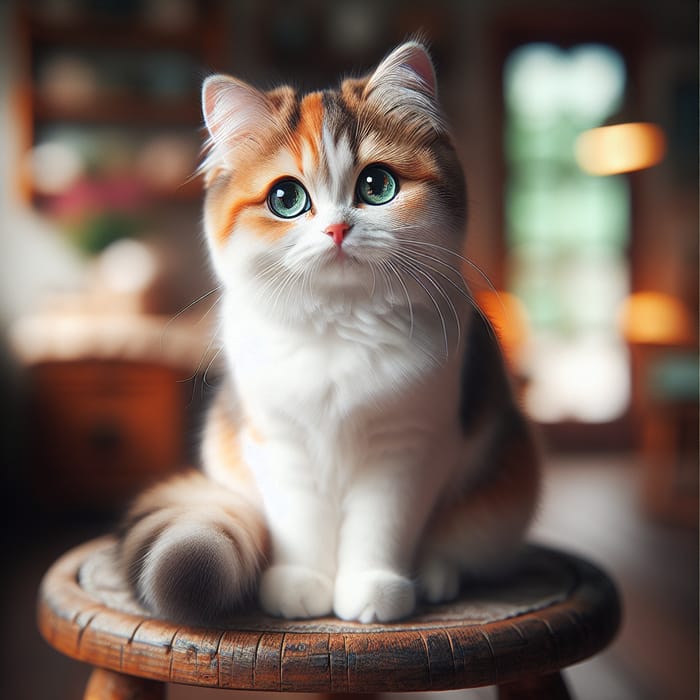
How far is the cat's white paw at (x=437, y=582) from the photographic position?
0.74 meters

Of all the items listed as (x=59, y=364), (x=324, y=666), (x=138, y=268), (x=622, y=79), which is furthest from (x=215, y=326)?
(x=622, y=79)

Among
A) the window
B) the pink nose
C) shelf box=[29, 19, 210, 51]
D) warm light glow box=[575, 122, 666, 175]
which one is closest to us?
the pink nose

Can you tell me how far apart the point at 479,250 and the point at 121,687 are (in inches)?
53.7

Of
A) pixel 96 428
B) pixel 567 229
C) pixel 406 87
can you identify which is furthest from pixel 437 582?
pixel 567 229

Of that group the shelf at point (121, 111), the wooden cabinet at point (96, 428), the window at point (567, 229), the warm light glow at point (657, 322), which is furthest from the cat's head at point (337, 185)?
the window at point (567, 229)

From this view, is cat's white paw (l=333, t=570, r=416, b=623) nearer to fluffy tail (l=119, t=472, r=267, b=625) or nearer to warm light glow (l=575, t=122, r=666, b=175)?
fluffy tail (l=119, t=472, r=267, b=625)

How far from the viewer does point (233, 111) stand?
68 cm

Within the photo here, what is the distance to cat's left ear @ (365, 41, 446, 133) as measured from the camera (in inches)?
26.1

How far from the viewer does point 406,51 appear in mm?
656

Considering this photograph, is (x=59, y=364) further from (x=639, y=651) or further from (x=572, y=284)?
(x=572, y=284)

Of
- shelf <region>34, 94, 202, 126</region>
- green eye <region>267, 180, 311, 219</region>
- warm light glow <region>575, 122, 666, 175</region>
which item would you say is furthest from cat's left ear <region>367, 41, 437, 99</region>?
warm light glow <region>575, 122, 666, 175</region>

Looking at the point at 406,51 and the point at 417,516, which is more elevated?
the point at 406,51

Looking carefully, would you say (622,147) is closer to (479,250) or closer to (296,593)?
(479,250)

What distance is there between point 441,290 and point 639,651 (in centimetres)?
166
